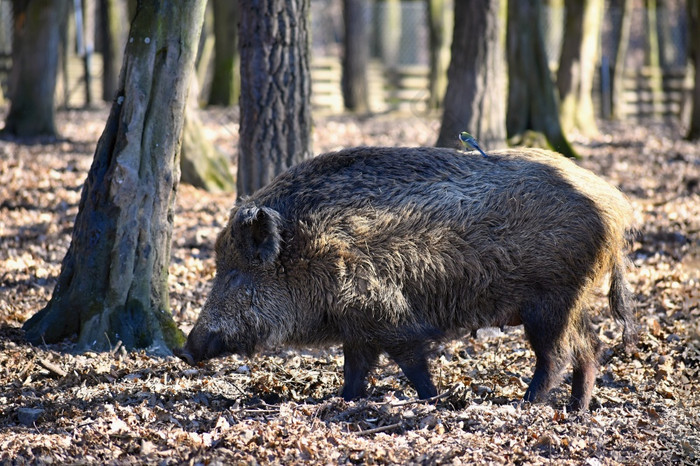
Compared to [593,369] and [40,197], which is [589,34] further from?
[593,369]

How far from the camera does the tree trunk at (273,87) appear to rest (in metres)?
7.15

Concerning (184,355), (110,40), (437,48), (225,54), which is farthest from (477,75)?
(110,40)

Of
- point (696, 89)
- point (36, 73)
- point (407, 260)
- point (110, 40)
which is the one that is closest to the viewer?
point (407, 260)

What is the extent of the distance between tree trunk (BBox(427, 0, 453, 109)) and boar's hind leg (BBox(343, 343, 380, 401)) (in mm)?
16330

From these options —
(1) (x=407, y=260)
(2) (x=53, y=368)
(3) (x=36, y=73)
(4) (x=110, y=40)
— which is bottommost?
(2) (x=53, y=368)

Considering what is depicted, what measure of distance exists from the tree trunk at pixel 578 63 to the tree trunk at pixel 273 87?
31.2ft

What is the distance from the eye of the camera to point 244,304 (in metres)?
4.83

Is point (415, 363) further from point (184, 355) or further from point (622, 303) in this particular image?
point (622, 303)

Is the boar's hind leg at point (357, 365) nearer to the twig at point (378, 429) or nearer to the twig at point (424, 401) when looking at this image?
the twig at point (424, 401)

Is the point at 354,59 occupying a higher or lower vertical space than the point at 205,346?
higher

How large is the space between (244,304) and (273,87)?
2.95 metres

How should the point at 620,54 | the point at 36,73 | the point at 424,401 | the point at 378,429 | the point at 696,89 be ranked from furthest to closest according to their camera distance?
the point at 620,54
the point at 696,89
the point at 36,73
the point at 424,401
the point at 378,429

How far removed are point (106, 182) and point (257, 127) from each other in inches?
82.8

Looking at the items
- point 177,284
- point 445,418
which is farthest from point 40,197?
point 445,418
